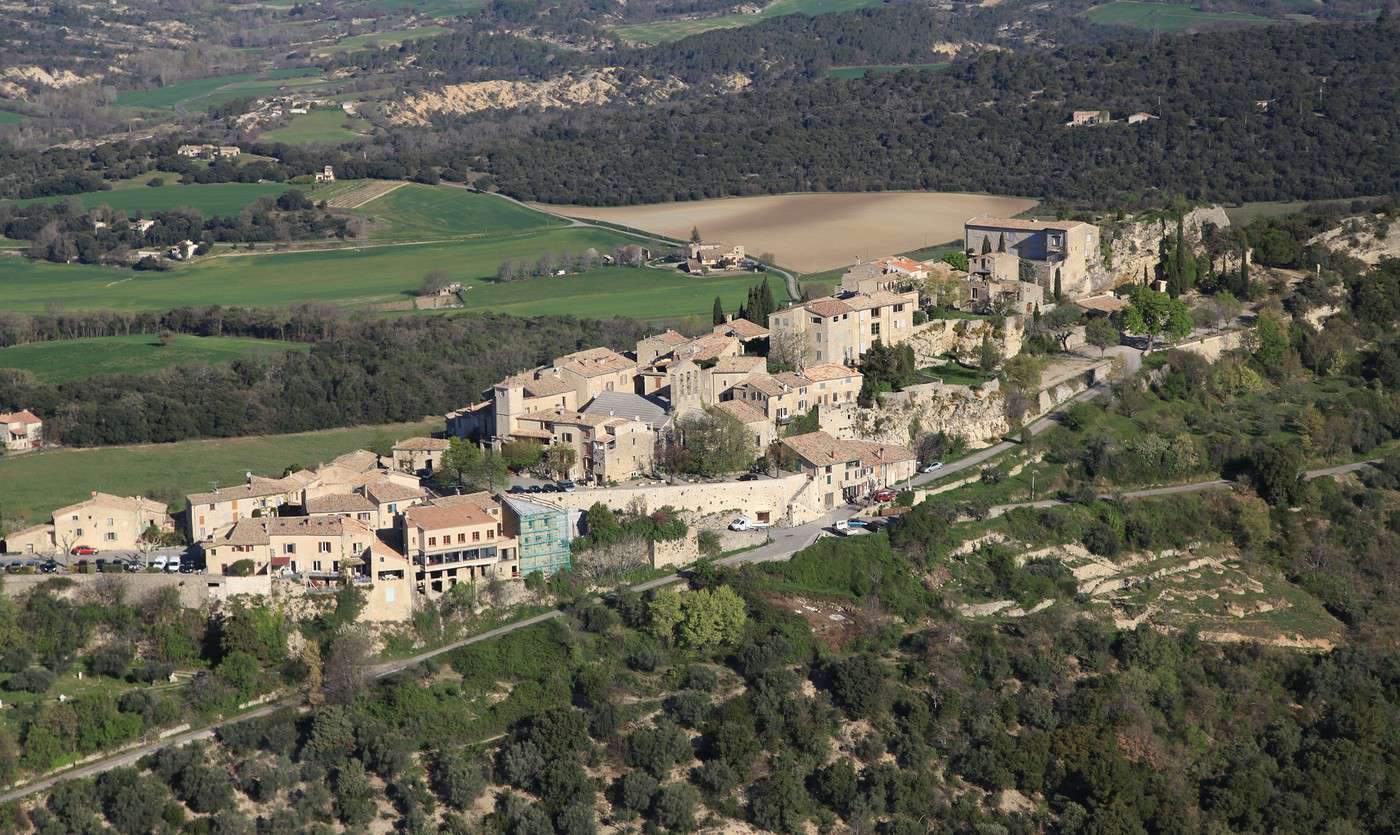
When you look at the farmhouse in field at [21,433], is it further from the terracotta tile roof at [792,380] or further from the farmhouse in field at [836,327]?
the terracotta tile roof at [792,380]

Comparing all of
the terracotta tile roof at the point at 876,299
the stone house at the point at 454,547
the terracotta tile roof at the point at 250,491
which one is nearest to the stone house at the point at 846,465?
the terracotta tile roof at the point at 876,299

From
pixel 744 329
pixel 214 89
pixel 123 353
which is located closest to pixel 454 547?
pixel 744 329

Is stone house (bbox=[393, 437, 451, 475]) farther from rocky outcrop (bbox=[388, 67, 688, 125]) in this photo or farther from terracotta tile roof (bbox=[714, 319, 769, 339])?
rocky outcrop (bbox=[388, 67, 688, 125])

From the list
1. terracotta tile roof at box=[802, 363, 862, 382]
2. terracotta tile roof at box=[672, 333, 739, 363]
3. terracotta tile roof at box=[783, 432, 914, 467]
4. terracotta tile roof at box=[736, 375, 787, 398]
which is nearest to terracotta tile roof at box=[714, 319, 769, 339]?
terracotta tile roof at box=[672, 333, 739, 363]

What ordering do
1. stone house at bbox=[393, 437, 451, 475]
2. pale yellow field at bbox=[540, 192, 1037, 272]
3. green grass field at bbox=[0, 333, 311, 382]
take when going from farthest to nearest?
pale yellow field at bbox=[540, 192, 1037, 272]
green grass field at bbox=[0, 333, 311, 382]
stone house at bbox=[393, 437, 451, 475]

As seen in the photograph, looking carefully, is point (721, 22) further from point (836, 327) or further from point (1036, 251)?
point (836, 327)
